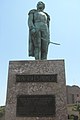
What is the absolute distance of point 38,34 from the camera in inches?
371

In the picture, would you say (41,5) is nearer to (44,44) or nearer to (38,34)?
(38,34)

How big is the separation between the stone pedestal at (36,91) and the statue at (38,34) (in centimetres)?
87

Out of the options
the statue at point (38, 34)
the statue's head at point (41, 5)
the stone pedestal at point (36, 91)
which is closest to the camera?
the stone pedestal at point (36, 91)

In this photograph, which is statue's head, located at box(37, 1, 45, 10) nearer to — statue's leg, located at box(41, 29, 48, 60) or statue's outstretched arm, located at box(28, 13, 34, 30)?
statue's outstretched arm, located at box(28, 13, 34, 30)

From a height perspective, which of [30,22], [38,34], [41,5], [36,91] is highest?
[41,5]

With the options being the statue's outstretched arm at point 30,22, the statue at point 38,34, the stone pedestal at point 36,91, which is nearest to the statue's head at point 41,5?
the statue at point 38,34

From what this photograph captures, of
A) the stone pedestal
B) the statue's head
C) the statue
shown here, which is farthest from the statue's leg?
the statue's head

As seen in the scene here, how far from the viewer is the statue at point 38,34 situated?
30.7ft

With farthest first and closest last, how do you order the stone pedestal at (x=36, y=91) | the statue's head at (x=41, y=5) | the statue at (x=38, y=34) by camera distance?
the statue's head at (x=41, y=5) < the statue at (x=38, y=34) < the stone pedestal at (x=36, y=91)

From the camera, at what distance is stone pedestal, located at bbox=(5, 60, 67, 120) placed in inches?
309

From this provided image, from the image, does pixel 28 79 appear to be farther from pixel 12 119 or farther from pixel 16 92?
pixel 12 119

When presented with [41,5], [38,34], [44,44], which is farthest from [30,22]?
[44,44]

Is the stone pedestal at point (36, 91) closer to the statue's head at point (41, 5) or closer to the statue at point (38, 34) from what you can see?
→ the statue at point (38, 34)

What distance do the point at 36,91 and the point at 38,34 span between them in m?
2.44
